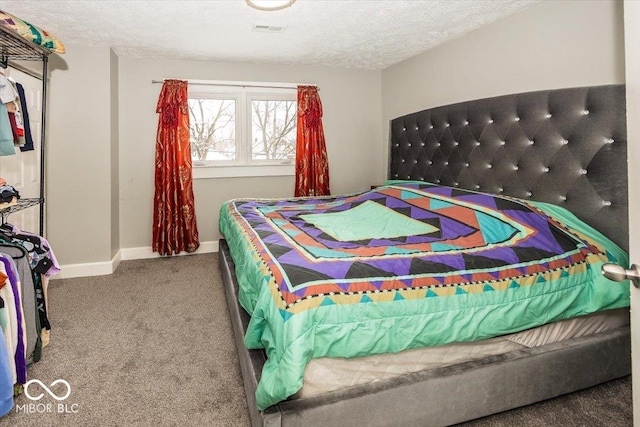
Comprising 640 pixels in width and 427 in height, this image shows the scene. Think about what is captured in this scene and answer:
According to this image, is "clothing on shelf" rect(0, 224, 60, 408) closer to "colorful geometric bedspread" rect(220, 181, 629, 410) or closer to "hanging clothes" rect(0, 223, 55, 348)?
"hanging clothes" rect(0, 223, 55, 348)

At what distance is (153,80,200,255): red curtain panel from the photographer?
4.08 m

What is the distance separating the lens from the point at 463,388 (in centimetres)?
153

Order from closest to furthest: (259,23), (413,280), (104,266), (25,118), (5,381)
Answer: (413,280), (5,381), (25,118), (259,23), (104,266)

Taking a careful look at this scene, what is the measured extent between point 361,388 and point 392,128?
314 cm

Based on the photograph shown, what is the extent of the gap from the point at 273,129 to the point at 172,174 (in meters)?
1.26

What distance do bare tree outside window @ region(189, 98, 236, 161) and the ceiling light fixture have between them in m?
1.99

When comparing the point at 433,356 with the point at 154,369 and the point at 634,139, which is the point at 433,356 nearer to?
the point at 634,139

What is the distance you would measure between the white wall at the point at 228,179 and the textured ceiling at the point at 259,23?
Answer: 0.25 m

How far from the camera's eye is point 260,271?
1.66 meters

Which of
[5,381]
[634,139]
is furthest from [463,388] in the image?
[5,381]

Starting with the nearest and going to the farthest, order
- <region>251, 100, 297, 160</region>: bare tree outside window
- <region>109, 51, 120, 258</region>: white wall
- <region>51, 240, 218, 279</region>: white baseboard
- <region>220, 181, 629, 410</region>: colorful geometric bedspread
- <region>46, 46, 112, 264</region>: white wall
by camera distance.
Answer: <region>220, 181, 629, 410</region>: colorful geometric bedspread, <region>46, 46, 112, 264</region>: white wall, <region>51, 240, 218, 279</region>: white baseboard, <region>109, 51, 120, 258</region>: white wall, <region>251, 100, 297, 160</region>: bare tree outside window

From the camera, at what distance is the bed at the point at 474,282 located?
4.46 feet

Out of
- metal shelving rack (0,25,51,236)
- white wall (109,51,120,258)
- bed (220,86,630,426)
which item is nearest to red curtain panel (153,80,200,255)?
white wall (109,51,120,258)

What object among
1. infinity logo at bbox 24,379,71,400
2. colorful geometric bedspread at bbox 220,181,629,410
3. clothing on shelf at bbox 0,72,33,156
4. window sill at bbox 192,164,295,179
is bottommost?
infinity logo at bbox 24,379,71,400
